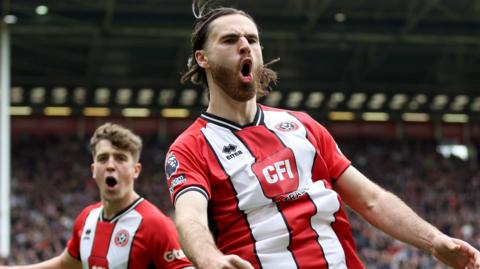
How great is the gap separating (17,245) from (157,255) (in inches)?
899

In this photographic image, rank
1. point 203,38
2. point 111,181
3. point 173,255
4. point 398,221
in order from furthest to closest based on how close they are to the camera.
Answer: point 111,181
point 173,255
point 203,38
point 398,221

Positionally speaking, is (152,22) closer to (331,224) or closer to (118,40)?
(118,40)

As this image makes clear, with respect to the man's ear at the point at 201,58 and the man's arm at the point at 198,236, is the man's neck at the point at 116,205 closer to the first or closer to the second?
the man's ear at the point at 201,58

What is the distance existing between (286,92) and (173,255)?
1281 inches

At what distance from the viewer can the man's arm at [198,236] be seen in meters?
3.55

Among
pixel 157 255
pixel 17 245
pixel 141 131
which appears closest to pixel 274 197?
pixel 157 255

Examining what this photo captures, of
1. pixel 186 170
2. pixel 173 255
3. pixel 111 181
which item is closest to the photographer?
pixel 186 170

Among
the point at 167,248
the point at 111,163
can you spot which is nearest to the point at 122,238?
the point at 167,248

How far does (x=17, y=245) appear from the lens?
28.5 metres

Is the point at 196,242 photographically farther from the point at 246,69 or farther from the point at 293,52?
the point at 293,52

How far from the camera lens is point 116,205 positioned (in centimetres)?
A: 709

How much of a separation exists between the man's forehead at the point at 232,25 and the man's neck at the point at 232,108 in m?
0.30

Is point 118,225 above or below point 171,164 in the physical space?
below

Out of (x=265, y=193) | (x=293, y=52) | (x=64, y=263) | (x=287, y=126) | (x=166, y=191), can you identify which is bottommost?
(x=166, y=191)
